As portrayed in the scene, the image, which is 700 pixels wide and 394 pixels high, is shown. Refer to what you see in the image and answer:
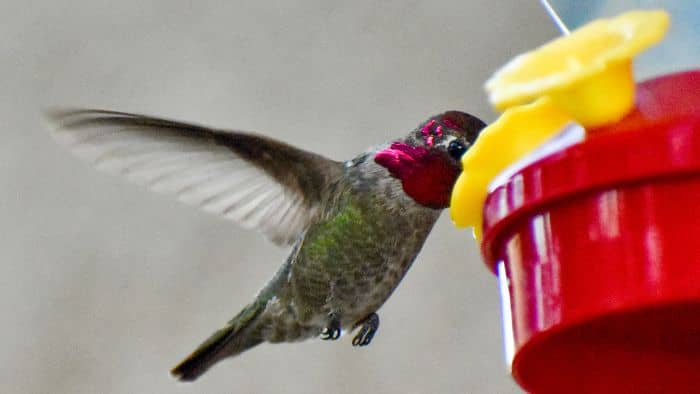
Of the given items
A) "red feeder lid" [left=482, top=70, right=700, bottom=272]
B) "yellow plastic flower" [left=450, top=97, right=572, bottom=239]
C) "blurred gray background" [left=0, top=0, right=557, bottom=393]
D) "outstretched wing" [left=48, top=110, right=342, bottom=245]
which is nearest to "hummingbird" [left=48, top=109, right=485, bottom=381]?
"outstretched wing" [left=48, top=110, right=342, bottom=245]

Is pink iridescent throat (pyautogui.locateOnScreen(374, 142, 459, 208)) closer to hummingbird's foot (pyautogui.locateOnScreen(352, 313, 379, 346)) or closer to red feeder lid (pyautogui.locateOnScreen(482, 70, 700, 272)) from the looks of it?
hummingbird's foot (pyautogui.locateOnScreen(352, 313, 379, 346))

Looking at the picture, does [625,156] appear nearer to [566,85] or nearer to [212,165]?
[566,85]

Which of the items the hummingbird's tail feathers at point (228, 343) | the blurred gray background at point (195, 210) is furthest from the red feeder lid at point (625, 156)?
the blurred gray background at point (195, 210)

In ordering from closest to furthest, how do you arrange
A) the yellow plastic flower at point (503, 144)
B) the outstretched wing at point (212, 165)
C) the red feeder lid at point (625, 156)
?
1. the red feeder lid at point (625, 156)
2. the yellow plastic flower at point (503, 144)
3. the outstretched wing at point (212, 165)

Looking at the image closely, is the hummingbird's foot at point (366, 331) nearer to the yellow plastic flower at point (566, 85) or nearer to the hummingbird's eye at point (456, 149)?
the hummingbird's eye at point (456, 149)

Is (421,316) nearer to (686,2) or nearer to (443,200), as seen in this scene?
(443,200)

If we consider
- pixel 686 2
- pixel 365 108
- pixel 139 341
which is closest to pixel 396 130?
pixel 365 108
